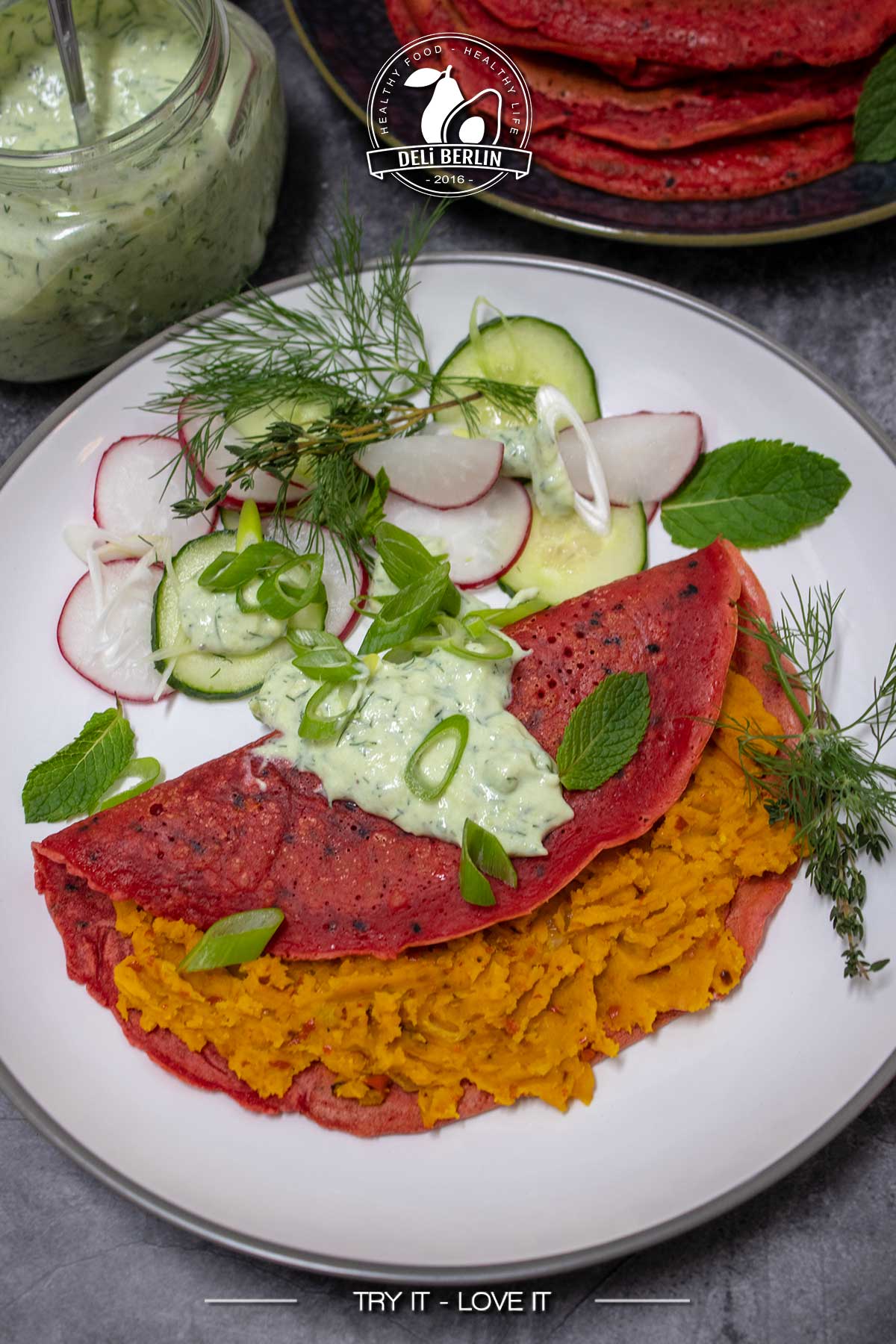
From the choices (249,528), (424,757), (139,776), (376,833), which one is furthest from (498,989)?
(249,528)

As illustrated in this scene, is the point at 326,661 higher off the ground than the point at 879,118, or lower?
lower

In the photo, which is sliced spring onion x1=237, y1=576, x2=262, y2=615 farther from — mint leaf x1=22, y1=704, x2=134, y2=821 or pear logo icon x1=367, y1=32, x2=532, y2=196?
pear logo icon x1=367, y1=32, x2=532, y2=196

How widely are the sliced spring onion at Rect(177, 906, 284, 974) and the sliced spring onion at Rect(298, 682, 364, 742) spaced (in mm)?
502

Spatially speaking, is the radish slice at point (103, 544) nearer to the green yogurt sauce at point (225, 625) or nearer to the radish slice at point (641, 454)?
the green yogurt sauce at point (225, 625)

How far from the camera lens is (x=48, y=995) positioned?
3.29 m

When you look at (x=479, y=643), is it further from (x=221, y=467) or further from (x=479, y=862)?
(x=221, y=467)

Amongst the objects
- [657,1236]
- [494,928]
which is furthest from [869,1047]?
[494,928]

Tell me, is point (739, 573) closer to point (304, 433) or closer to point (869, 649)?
point (869, 649)

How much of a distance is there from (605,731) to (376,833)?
70cm

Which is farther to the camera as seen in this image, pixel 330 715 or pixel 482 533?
pixel 482 533

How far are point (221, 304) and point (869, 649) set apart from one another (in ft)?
7.67

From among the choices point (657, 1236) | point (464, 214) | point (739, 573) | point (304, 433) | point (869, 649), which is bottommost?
point (657, 1236)

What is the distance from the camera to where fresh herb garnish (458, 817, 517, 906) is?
9.89 ft

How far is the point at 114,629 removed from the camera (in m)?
3.64
